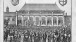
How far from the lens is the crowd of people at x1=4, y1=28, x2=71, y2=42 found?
1580 mm

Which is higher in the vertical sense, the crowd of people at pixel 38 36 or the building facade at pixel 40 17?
the building facade at pixel 40 17

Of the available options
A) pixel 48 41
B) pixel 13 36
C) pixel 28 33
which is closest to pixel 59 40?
pixel 48 41

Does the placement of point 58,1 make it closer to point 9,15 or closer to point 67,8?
point 67,8

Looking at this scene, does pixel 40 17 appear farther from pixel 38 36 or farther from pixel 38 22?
pixel 38 36

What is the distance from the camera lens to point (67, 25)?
5.17ft

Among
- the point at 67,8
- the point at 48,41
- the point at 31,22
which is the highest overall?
the point at 67,8

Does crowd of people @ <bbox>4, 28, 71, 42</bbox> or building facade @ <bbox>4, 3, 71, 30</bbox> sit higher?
building facade @ <bbox>4, 3, 71, 30</bbox>

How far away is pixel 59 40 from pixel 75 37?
18cm

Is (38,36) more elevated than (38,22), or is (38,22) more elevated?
(38,22)

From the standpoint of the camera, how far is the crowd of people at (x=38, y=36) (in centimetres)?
158

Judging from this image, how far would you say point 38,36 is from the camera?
62.3 inches

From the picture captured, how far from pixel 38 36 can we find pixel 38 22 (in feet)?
0.52

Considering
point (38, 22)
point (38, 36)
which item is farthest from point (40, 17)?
point (38, 36)

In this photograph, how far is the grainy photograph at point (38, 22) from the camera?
157 centimetres
